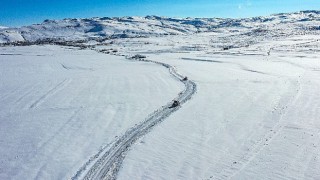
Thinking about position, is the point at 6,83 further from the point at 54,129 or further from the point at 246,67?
the point at 246,67

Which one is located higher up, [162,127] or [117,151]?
[162,127]

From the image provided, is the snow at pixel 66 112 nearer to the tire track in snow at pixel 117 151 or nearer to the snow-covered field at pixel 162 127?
the snow-covered field at pixel 162 127

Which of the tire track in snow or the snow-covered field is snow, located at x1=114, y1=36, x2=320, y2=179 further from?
the tire track in snow

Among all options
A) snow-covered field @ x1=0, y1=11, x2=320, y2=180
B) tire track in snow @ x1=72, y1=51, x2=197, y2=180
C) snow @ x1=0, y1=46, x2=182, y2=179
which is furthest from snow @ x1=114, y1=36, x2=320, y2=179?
snow @ x1=0, y1=46, x2=182, y2=179

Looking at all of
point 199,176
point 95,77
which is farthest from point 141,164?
point 95,77

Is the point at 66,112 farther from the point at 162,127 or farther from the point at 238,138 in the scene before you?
the point at 238,138

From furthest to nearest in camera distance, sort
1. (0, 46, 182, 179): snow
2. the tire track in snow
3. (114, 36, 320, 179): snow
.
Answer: (0, 46, 182, 179): snow < the tire track in snow < (114, 36, 320, 179): snow

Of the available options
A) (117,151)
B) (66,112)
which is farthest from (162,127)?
(66,112)

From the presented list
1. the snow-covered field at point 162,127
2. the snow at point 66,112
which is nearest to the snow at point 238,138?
the snow-covered field at point 162,127
